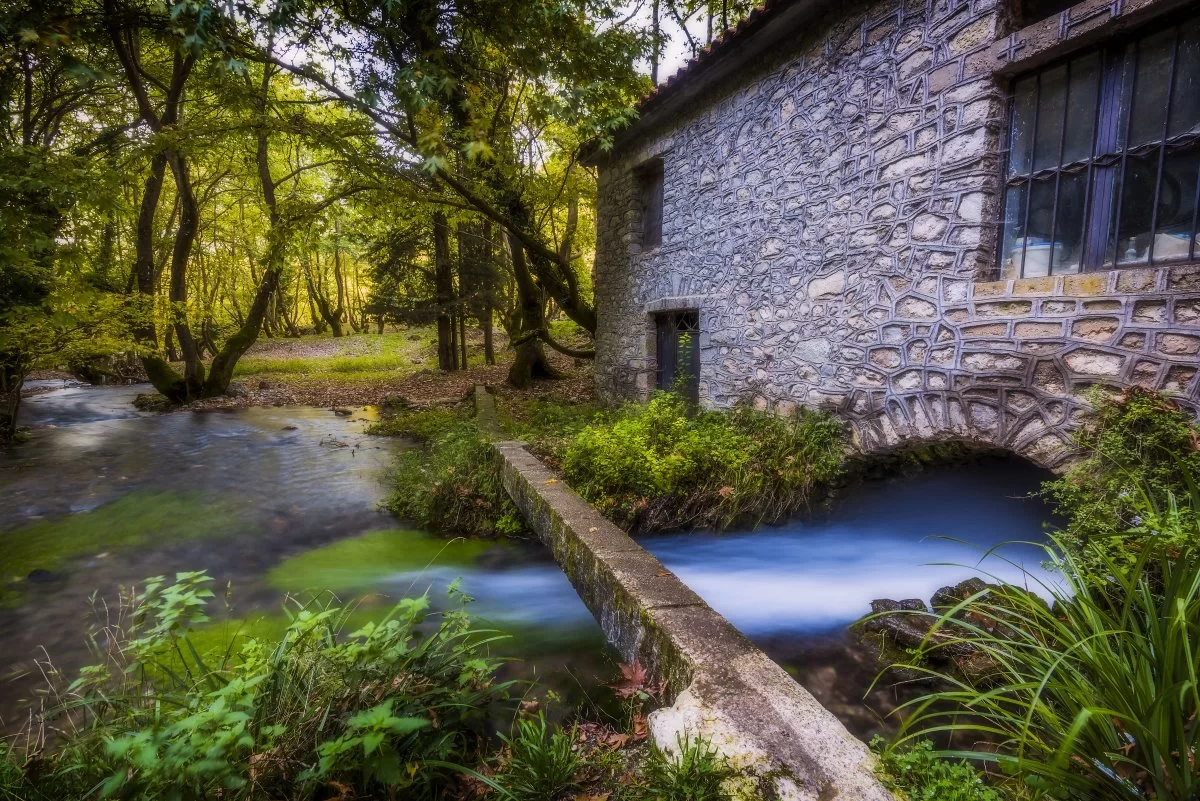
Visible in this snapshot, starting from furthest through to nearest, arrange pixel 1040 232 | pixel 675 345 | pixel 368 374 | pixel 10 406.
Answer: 1. pixel 368 374
2. pixel 10 406
3. pixel 675 345
4. pixel 1040 232

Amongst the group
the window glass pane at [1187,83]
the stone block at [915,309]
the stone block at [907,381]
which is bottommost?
the stone block at [907,381]

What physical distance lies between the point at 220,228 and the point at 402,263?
9.11m

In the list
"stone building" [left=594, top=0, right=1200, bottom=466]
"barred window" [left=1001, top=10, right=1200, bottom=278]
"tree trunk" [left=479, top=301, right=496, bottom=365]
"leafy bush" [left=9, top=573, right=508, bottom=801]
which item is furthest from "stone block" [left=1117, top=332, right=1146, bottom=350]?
"tree trunk" [left=479, top=301, right=496, bottom=365]

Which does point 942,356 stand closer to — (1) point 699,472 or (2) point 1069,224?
(2) point 1069,224

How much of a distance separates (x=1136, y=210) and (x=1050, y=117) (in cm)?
83

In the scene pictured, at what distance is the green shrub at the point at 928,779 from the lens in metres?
1.35

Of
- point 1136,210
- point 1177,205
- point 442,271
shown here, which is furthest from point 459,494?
point 442,271

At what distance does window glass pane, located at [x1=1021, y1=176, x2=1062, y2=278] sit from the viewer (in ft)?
11.4

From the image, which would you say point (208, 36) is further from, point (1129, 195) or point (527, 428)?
point (1129, 195)

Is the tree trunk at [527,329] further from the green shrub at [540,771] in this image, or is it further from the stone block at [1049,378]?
the green shrub at [540,771]

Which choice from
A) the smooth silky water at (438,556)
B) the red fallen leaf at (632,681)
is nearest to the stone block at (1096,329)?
the smooth silky water at (438,556)

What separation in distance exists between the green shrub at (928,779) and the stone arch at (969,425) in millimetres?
2621

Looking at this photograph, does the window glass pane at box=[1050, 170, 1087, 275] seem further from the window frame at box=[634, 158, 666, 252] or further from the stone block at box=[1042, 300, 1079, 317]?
the window frame at box=[634, 158, 666, 252]

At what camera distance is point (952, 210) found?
377 cm
